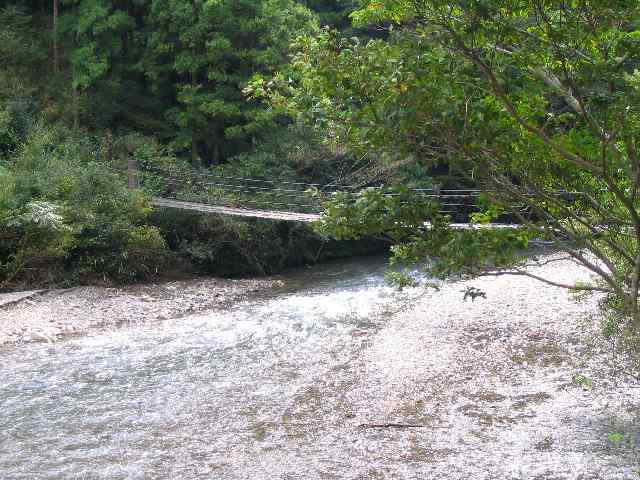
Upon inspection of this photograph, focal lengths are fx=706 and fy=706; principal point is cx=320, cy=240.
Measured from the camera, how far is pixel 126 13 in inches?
628

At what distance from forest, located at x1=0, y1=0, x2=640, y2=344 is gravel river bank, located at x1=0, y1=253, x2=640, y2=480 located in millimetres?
960

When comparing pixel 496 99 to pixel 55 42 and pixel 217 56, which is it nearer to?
pixel 217 56

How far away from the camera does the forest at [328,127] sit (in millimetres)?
3623

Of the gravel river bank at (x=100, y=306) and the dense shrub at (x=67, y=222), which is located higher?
the dense shrub at (x=67, y=222)

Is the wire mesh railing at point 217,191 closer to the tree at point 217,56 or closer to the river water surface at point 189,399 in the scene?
the tree at point 217,56

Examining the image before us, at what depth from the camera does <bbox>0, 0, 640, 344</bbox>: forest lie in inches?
143

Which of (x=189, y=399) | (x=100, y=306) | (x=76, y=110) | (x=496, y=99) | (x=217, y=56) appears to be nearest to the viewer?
(x=496, y=99)

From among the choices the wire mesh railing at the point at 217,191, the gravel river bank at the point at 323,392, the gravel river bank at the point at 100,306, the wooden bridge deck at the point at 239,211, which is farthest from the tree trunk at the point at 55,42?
the gravel river bank at the point at 323,392

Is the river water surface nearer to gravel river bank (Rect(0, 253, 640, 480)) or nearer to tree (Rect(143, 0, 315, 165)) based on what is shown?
gravel river bank (Rect(0, 253, 640, 480))

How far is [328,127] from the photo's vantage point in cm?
415

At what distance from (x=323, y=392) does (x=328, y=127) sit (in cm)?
325

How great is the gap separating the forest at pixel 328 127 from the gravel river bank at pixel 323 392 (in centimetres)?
96

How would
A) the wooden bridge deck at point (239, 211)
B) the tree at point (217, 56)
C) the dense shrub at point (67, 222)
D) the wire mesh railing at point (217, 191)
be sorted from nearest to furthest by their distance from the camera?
the dense shrub at point (67, 222) < the wooden bridge deck at point (239, 211) < the wire mesh railing at point (217, 191) < the tree at point (217, 56)

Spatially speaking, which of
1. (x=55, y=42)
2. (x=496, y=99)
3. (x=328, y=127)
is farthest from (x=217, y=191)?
(x=496, y=99)
